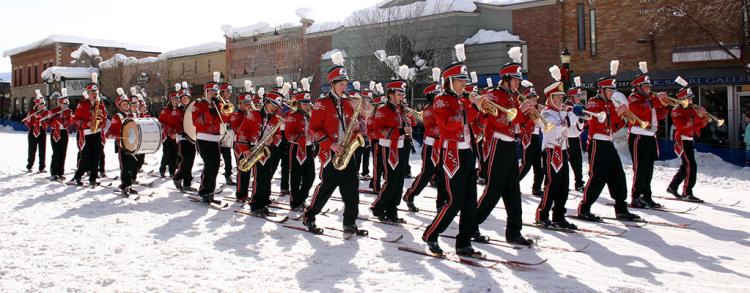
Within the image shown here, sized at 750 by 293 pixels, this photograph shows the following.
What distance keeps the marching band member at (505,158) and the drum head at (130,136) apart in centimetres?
688

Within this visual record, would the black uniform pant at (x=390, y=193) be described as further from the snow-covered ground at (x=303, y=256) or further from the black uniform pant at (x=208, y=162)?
the black uniform pant at (x=208, y=162)

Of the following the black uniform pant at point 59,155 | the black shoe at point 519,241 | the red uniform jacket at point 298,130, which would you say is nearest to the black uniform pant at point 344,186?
the black shoe at point 519,241

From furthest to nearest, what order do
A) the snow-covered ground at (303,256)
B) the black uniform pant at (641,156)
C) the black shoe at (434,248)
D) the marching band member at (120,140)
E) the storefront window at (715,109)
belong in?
the storefront window at (715,109) < the marching band member at (120,140) < the black uniform pant at (641,156) < the black shoe at (434,248) < the snow-covered ground at (303,256)

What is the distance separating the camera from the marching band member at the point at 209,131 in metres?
9.81

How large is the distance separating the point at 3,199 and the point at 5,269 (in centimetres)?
582

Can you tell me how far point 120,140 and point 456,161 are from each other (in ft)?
25.7

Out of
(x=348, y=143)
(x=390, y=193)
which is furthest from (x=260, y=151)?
(x=348, y=143)

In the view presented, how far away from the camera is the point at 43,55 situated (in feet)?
218

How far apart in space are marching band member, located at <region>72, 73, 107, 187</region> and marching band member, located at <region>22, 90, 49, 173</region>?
10.4 feet

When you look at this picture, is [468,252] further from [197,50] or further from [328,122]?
[197,50]

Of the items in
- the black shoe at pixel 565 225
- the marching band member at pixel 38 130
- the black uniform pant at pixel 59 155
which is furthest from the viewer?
the marching band member at pixel 38 130

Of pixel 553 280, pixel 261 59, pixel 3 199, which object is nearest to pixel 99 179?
pixel 3 199

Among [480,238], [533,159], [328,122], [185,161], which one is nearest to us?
[480,238]

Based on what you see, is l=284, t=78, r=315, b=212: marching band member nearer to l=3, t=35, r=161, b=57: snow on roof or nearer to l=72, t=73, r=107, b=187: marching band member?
l=72, t=73, r=107, b=187: marching band member
